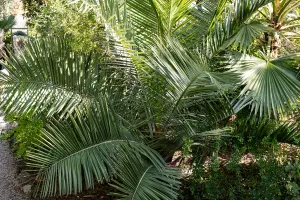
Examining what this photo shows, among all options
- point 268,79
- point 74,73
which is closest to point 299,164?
point 268,79

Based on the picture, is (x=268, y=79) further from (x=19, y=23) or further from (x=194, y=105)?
(x=19, y=23)

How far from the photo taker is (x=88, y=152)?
2.77 meters

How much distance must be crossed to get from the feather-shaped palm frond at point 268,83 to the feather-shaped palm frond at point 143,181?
0.94m

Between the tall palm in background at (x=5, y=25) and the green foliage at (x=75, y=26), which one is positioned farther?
the tall palm in background at (x=5, y=25)

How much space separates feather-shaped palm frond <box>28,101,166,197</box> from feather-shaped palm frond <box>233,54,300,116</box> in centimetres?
98

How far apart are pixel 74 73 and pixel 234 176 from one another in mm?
1740

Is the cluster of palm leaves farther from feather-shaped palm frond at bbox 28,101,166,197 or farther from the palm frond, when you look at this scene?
the palm frond

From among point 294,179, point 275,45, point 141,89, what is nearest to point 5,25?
point 141,89

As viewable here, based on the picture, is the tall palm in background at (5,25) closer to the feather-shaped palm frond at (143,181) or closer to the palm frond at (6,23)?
the palm frond at (6,23)

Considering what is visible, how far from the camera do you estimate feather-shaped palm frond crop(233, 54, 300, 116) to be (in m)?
3.12

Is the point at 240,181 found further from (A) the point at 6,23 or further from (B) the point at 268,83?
(A) the point at 6,23

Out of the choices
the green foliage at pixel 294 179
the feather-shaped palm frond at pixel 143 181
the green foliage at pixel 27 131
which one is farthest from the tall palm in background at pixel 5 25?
the green foliage at pixel 294 179

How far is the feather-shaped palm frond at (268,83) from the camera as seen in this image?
10.3ft

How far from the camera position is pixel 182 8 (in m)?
3.32
